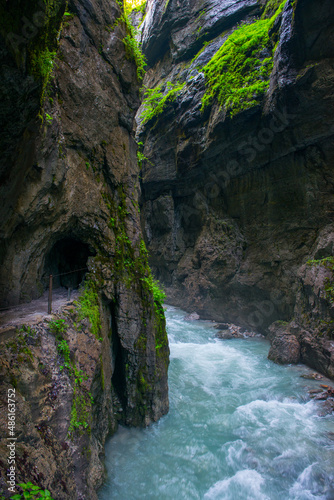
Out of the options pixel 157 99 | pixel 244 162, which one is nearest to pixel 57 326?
pixel 244 162

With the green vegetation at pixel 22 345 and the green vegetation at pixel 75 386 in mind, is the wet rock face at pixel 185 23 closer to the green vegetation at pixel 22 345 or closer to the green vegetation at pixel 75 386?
the green vegetation at pixel 75 386

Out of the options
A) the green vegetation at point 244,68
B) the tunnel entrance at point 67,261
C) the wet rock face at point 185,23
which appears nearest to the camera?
the tunnel entrance at point 67,261

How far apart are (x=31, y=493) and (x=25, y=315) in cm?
253

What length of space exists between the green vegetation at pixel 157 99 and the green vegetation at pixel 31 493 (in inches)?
829

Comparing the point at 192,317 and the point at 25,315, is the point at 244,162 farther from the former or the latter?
the point at 25,315

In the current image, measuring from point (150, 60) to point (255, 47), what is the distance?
1354 cm

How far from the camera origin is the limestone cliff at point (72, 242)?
3.35 metres

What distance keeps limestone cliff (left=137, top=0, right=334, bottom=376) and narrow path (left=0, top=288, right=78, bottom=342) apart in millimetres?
9442

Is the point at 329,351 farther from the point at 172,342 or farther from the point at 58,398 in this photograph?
the point at 58,398

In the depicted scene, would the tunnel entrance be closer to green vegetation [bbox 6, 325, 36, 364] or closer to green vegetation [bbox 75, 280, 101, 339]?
green vegetation [bbox 75, 280, 101, 339]

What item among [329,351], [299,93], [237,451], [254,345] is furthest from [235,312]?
[299,93]

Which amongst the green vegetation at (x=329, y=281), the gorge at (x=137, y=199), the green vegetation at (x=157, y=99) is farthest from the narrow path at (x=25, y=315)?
the green vegetation at (x=157, y=99)

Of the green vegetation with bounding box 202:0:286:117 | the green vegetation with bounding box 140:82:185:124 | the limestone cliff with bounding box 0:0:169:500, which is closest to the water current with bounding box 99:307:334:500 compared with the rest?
the limestone cliff with bounding box 0:0:169:500

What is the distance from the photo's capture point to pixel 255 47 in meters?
14.0
